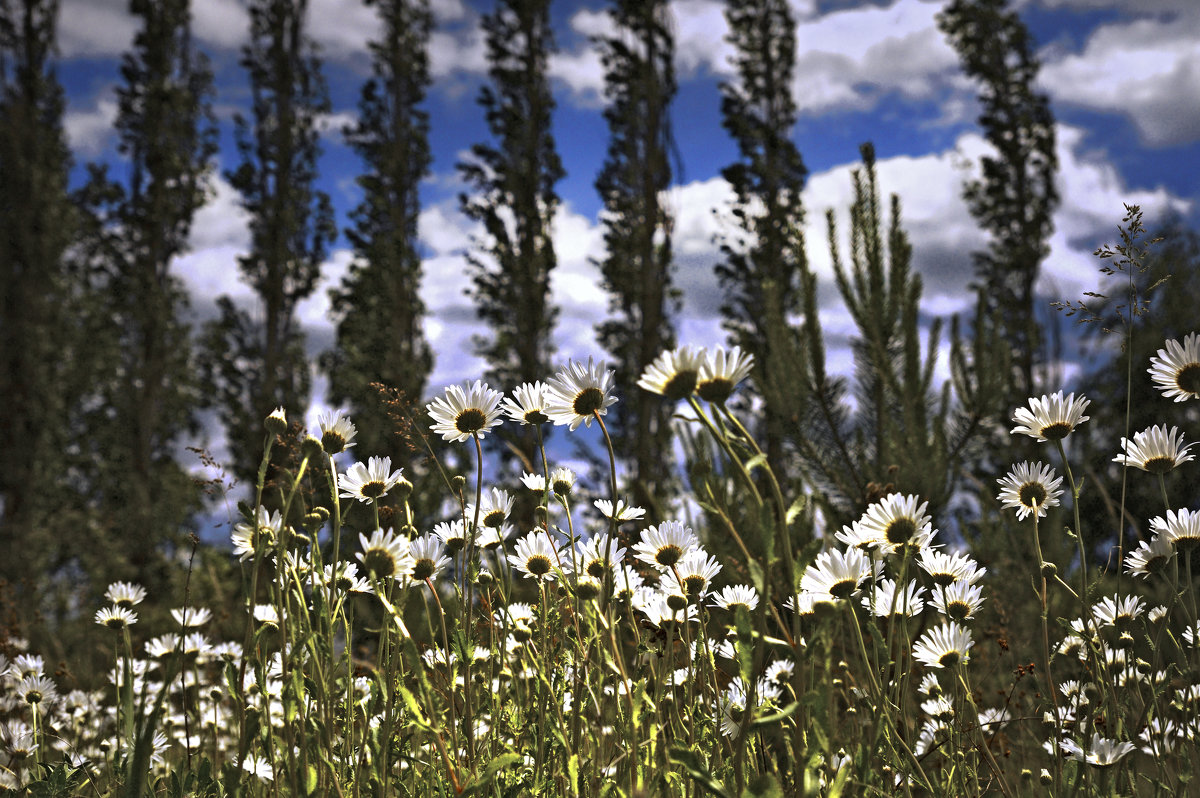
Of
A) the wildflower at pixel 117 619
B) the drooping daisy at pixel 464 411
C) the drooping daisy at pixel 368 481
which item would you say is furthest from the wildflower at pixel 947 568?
the wildflower at pixel 117 619

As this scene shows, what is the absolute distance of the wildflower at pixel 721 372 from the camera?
2.88 feet

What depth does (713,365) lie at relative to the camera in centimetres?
89

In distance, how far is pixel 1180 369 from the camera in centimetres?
127

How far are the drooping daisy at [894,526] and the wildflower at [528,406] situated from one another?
57 cm

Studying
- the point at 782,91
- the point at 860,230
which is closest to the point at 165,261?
the point at 782,91

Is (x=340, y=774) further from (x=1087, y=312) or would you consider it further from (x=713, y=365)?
(x=1087, y=312)

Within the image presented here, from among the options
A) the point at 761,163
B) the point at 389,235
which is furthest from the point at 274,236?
the point at 761,163

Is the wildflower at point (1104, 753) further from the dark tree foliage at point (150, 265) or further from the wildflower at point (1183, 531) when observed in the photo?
the dark tree foliage at point (150, 265)

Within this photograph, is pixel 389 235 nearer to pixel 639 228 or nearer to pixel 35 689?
pixel 639 228

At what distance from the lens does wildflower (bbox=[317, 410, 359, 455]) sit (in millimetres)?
1356

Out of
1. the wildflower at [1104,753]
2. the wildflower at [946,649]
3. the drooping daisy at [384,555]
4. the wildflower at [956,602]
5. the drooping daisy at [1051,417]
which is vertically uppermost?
the drooping daisy at [1051,417]

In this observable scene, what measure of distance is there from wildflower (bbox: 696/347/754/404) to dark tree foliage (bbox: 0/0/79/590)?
1177 centimetres

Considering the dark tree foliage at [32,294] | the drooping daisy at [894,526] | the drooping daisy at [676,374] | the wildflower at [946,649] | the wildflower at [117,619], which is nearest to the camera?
the drooping daisy at [676,374]

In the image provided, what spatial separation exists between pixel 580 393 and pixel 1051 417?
0.85 m
